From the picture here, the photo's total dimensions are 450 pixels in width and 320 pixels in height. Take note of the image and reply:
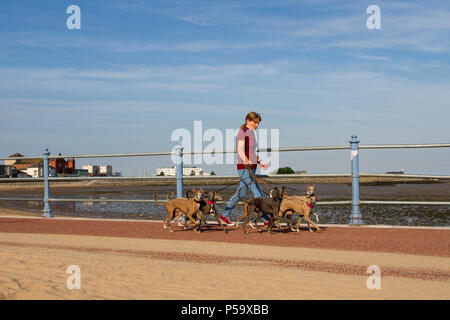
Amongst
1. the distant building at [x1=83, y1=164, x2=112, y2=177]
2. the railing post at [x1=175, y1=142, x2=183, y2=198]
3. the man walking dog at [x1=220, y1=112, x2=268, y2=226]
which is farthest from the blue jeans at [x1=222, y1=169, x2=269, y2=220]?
the distant building at [x1=83, y1=164, x2=112, y2=177]

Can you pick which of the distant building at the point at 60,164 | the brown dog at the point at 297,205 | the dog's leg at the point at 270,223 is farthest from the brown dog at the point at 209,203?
the distant building at the point at 60,164

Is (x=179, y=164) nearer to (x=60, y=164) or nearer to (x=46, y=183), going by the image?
(x=46, y=183)

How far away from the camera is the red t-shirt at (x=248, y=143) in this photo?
303 inches

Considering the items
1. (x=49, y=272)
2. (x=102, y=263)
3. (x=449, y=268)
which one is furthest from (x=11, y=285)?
(x=449, y=268)

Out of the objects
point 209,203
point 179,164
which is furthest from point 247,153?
point 179,164

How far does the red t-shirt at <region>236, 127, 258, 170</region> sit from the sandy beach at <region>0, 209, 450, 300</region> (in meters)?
1.18

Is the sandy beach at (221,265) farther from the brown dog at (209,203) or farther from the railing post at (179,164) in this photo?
the railing post at (179,164)

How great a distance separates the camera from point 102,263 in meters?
5.00

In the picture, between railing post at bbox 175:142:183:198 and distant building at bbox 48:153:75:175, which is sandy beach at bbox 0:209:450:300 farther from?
distant building at bbox 48:153:75:175

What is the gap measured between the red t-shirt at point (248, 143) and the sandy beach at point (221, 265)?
1177 millimetres

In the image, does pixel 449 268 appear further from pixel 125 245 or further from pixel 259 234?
pixel 125 245

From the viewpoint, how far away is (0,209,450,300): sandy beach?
3789 millimetres
